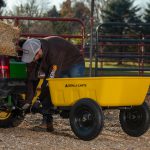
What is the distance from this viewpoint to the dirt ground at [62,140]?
21.2 feet

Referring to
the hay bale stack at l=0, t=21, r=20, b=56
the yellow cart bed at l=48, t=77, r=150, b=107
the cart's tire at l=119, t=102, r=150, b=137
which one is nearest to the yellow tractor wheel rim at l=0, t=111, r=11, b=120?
the hay bale stack at l=0, t=21, r=20, b=56

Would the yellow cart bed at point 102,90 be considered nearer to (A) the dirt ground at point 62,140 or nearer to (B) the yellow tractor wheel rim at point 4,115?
(A) the dirt ground at point 62,140

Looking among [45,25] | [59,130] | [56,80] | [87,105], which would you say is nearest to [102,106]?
[87,105]

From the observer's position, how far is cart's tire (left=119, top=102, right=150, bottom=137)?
7.15 m

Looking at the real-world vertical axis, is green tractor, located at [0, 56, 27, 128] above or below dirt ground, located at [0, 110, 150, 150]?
above

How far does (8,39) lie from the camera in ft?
24.2

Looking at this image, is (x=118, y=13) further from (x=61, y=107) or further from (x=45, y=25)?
(x=61, y=107)

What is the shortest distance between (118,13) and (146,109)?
40.1 metres

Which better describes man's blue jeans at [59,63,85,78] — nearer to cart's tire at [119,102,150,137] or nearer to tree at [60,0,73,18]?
cart's tire at [119,102,150,137]

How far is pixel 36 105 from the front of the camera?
24.0ft

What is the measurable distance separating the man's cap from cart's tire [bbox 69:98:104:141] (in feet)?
3.14

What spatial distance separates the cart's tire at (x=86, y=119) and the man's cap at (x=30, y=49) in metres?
0.96

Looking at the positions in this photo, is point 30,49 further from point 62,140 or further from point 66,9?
point 66,9

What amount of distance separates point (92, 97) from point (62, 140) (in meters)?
0.71
